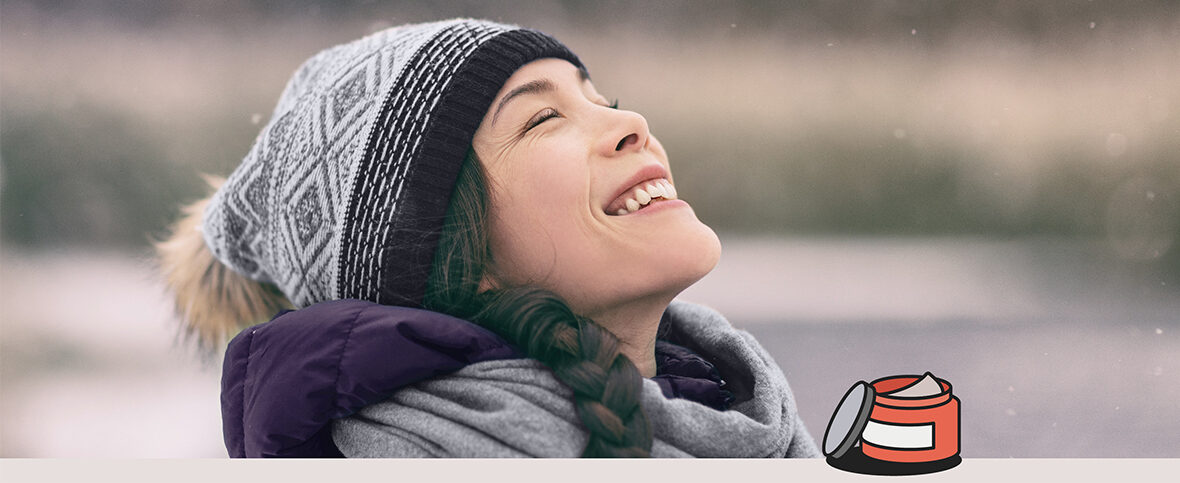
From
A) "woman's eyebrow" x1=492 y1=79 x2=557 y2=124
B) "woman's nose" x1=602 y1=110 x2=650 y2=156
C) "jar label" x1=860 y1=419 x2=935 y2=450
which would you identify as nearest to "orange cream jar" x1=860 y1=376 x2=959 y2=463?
"jar label" x1=860 y1=419 x2=935 y2=450

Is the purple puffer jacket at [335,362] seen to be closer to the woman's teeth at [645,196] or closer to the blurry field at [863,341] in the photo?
the woman's teeth at [645,196]

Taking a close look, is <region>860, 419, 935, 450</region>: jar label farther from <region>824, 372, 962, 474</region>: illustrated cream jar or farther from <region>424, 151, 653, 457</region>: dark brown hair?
<region>424, 151, 653, 457</region>: dark brown hair

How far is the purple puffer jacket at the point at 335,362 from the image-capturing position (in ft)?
2.12

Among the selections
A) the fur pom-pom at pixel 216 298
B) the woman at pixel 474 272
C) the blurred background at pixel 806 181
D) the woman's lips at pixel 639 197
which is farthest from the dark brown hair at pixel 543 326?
the blurred background at pixel 806 181

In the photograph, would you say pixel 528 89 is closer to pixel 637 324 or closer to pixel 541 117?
pixel 541 117

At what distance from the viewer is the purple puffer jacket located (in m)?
0.65

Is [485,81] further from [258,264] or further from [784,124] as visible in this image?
[784,124]

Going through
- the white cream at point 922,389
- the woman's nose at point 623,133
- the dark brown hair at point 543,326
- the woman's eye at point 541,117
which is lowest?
the white cream at point 922,389

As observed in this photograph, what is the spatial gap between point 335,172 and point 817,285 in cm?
90

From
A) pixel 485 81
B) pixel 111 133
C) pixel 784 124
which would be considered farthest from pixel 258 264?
pixel 784 124

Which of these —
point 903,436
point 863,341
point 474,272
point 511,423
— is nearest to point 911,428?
point 903,436

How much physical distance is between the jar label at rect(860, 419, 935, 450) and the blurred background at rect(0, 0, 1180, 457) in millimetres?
718

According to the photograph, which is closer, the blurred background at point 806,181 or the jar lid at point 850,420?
the jar lid at point 850,420

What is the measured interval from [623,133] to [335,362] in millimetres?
363
